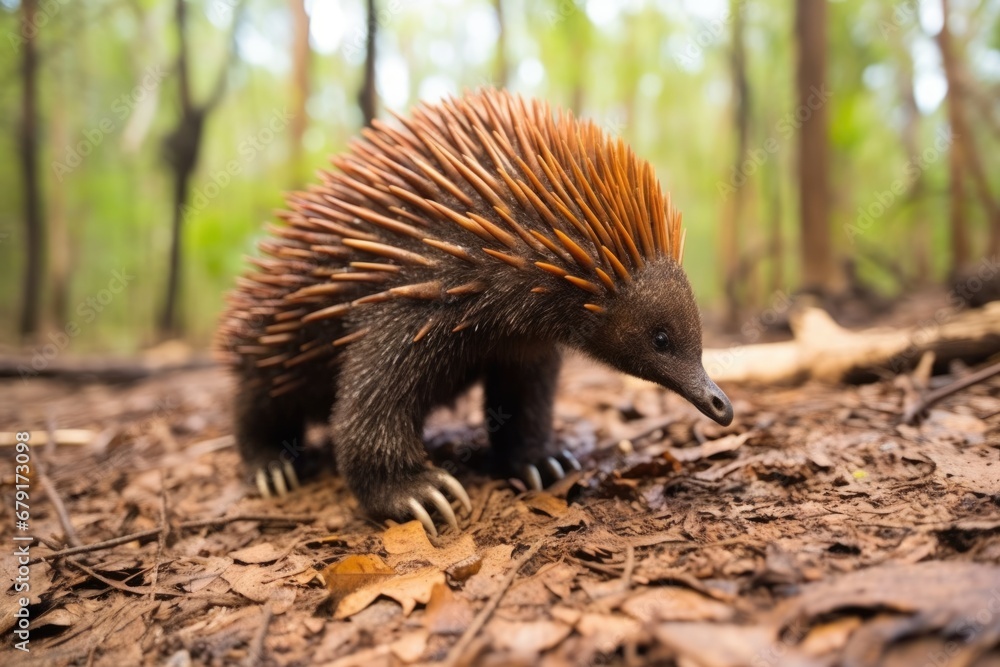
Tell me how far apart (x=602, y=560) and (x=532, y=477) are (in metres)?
0.99

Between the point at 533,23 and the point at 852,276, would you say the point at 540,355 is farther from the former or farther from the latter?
the point at 533,23

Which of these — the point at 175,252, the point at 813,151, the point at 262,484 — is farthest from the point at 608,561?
the point at 175,252

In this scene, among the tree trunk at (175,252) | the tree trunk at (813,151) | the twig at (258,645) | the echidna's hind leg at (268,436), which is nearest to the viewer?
the twig at (258,645)

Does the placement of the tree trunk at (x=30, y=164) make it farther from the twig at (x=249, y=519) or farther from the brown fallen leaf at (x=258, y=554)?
the brown fallen leaf at (x=258, y=554)

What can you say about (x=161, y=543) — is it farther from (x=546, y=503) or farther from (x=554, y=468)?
(x=554, y=468)

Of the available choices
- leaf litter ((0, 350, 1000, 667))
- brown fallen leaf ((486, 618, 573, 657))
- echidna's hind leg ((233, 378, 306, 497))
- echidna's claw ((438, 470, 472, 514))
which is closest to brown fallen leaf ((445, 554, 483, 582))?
leaf litter ((0, 350, 1000, 667))

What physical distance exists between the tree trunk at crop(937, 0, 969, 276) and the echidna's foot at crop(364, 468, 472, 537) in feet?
28.7

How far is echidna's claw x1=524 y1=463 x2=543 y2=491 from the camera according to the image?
123 inches

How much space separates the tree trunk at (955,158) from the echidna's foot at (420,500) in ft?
28.7

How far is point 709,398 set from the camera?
98.2 inches

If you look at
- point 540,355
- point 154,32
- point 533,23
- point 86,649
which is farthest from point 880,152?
point 86,649

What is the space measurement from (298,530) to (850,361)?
3.75m

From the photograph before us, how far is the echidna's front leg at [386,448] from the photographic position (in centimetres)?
269

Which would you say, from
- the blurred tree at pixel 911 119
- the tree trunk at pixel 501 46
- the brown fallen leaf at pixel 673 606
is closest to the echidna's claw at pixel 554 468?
the brown fallen leaf at pixel 673 606
